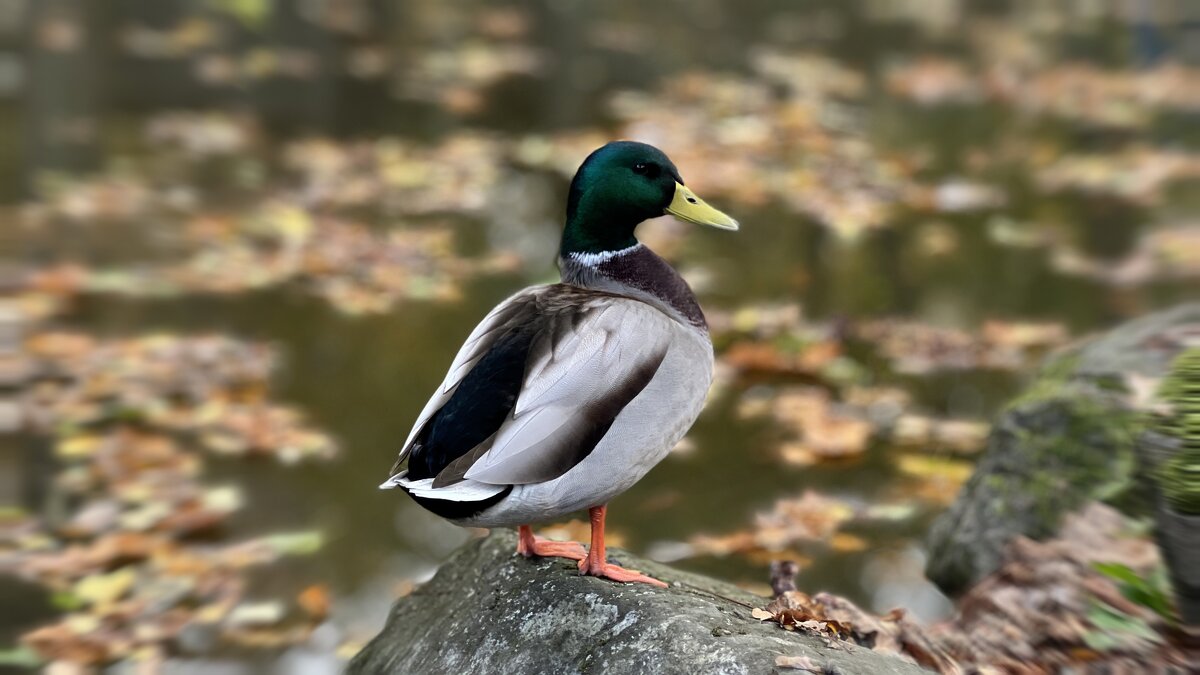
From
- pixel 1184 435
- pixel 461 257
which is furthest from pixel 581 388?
pixel 461 257

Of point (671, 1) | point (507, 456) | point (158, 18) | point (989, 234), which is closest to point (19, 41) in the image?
point (158, 18)

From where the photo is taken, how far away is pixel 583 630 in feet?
8.46

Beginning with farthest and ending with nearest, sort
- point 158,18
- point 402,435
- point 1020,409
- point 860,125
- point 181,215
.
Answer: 1. point 158,18
2. point 860,125
3. point 181,215
4. point 402,435
5. point 1020,409

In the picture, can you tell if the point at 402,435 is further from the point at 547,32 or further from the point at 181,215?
the point at 547,32

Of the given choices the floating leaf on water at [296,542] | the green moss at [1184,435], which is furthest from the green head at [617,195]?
the floating leaf on water at [296,542]

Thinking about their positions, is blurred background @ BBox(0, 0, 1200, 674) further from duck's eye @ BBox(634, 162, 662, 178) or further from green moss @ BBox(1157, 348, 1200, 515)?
duck's eye @ BBox(634, 162, 662, 178)

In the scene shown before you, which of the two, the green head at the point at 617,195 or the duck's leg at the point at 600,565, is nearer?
the duck's leg at the point at 600,565

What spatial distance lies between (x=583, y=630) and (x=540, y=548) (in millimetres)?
356

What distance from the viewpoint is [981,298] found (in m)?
6.22

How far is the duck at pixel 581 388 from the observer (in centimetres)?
246

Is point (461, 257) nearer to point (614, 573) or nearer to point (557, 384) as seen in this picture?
point (614, 573)

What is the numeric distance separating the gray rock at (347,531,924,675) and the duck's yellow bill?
86 cm

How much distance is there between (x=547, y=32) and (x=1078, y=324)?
20.1ft

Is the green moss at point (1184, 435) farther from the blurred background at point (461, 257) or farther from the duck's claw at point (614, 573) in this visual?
the blurred background at point (461, 257)
